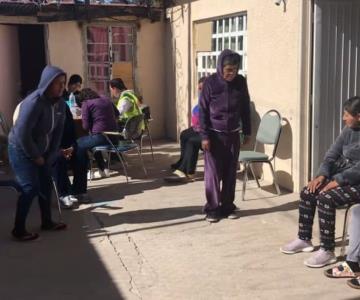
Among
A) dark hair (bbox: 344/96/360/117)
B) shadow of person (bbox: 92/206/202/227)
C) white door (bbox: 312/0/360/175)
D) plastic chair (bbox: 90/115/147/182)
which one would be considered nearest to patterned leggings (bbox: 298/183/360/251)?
dark hair (bbox: 344/96/360/117)

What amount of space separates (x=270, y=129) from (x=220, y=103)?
1329mm

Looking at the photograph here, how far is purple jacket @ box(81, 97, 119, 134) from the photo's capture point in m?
6.86

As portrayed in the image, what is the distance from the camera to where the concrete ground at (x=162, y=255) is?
3.87 meters

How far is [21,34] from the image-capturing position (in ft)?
33.6

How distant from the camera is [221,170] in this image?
17.9ft

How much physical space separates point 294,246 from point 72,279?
1.77 m

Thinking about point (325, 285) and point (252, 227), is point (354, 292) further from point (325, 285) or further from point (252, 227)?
point (252, 227)

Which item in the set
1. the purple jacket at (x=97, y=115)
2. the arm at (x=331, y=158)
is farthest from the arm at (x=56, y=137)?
the arm at (x=331, y=158)

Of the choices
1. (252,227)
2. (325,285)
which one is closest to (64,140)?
(252,227)

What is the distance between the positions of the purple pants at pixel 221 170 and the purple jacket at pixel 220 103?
93mm

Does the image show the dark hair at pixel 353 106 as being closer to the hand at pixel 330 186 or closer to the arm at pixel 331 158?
the arm at pixel 331 158

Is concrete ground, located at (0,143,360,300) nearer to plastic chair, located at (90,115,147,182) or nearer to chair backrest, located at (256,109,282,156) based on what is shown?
chair backrest, located at (256,109,282,156)

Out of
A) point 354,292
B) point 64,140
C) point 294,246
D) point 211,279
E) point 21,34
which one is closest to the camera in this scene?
point 354,292

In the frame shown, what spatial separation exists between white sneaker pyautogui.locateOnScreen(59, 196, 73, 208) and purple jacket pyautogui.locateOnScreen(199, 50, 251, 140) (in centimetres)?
172
